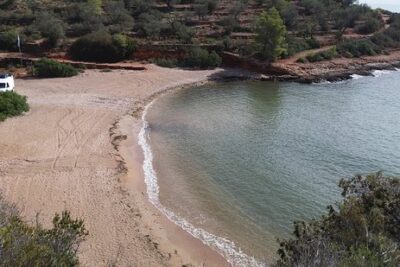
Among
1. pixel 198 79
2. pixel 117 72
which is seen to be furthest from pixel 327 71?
pixel 117 72

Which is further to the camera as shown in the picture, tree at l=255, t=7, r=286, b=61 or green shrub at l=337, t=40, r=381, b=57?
green shrub at l=337, t=40, r=381, b=57

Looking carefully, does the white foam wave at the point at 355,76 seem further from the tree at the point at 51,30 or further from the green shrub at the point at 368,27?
the tree at the point at 51,30

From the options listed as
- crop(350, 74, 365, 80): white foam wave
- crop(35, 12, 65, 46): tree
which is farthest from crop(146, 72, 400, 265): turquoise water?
crop(35, 12, 65, 46): tree

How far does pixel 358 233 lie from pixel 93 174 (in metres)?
16.4

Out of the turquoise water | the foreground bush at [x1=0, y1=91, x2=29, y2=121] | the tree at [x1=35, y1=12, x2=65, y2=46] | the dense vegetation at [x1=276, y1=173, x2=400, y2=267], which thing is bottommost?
the turquoise water

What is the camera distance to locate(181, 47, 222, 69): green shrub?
54.7 metres

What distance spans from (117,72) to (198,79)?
877 cm

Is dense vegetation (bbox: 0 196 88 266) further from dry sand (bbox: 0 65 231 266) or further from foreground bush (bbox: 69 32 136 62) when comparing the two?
foreground bush (bbox: 69 32 136 62)

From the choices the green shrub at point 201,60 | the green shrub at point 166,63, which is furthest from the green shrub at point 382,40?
the green shrub at point 166,63

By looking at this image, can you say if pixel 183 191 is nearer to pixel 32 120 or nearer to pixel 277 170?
pixel 277 170

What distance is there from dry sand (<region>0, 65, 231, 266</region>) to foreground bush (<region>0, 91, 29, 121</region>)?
0.61 m

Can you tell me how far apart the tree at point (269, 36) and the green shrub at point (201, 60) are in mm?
5295

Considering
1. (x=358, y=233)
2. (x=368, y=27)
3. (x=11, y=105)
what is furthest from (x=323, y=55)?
(x=358, y=233)

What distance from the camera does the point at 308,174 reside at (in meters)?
26.7
